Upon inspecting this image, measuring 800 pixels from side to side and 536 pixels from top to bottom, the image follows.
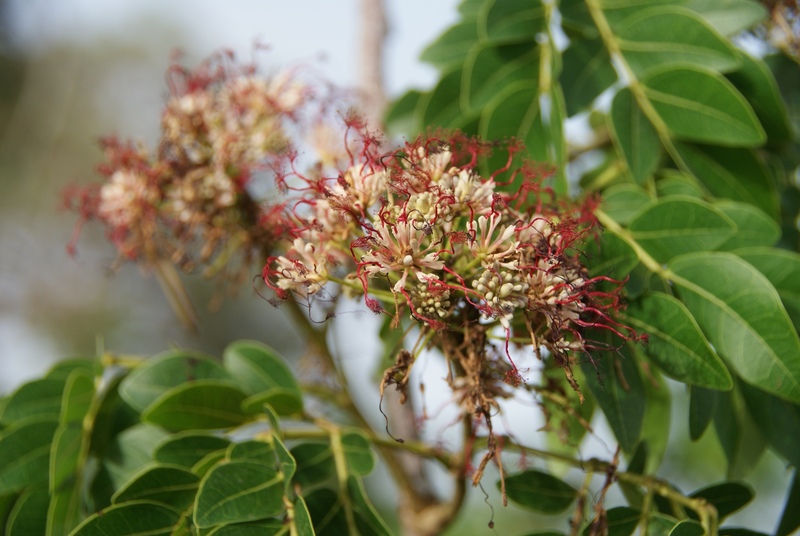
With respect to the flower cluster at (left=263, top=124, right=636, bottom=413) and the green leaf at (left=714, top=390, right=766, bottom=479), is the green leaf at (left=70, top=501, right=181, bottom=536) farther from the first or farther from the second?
the green leaf at (left=714, top=390, right=766, bottom=479)

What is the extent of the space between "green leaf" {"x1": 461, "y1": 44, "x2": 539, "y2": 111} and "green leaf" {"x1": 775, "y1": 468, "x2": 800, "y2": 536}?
96 cm

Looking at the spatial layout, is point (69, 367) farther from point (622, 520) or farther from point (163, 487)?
point (622, 520)

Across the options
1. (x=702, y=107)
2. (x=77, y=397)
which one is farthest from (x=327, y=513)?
(x=702, y=107)

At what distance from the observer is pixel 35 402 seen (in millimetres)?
1540

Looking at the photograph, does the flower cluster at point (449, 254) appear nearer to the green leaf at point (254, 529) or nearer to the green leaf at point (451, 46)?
the green leaf at point (254, 529)

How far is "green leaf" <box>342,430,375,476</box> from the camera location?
133cm

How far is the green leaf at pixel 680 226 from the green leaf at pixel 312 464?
0.68 meters

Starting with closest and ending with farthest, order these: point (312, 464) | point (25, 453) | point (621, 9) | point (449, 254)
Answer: point (449, 254) → point (312, 464) → point (25, 453) → point (621, 9)

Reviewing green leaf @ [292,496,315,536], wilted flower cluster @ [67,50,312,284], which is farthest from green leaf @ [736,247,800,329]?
wilted flower cluster @ [67,50,312,284]

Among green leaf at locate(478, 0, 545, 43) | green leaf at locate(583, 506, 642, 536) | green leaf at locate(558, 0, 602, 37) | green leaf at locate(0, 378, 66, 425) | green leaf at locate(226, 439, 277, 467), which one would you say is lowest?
green leaf at locate(0, 378, 66, 425)

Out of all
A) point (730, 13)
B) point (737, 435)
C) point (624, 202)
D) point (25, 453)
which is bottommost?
point (25, 453)


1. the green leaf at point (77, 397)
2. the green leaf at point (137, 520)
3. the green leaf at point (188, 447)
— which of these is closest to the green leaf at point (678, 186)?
the green leaf at point (188, 447)

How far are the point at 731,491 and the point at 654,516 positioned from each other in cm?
18

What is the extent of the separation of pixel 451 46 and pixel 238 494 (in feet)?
3.95
